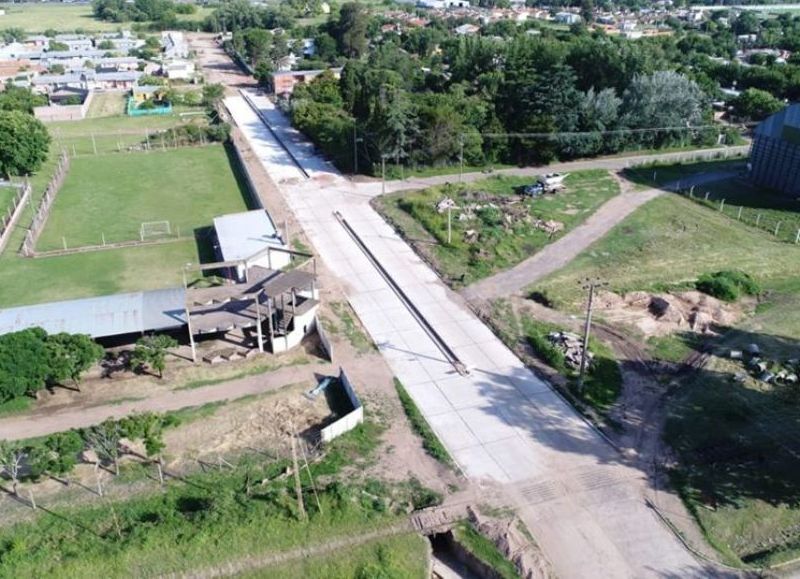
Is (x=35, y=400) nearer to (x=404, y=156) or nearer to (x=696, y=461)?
(x=696, y=461)

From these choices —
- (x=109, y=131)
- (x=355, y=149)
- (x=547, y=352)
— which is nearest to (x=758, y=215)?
(x=547, y=352)

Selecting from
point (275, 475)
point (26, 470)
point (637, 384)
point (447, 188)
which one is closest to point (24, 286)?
point (26, 470)

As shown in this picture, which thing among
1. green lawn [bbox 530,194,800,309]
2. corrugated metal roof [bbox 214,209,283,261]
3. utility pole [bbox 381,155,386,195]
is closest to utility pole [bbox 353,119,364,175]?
utility pole [bbox 381,155,386,195]

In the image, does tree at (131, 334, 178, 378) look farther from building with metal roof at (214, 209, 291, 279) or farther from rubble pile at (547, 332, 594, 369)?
rubble pile at (547, 332, 594, 369)

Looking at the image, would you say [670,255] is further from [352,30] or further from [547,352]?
[352,30]

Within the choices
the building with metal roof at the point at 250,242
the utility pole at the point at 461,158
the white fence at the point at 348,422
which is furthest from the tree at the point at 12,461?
the utility pole at the point at 461,158
